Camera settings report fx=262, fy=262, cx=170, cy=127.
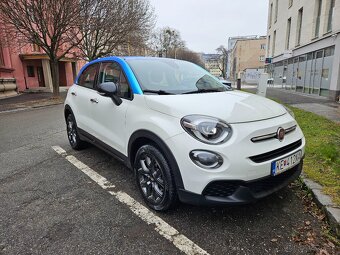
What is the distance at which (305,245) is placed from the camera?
7.68 feet

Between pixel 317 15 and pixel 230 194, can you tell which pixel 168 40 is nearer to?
pixel 317 15

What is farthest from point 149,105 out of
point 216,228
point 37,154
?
point 37,154

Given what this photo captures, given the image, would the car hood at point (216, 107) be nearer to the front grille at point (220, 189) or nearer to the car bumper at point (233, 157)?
the car bumper at point (233, 157)

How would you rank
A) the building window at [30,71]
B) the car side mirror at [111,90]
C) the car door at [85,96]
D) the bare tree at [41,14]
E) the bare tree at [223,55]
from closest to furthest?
1. the car side mirror at [111,90]
2. the car door at [85,96]
3. the bare tree at [41,14]
4. the building window at [30,71]
5. the bare tree at [223,55]

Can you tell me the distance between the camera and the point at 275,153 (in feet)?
8.24

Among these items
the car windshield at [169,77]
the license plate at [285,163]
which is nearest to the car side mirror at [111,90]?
the car windshield at [169,77]

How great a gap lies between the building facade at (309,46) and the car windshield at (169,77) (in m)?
11.3

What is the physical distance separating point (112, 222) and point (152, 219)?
0.41m

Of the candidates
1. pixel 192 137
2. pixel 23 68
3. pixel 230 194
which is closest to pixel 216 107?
pixel 192 137

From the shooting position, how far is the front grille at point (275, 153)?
236 cm

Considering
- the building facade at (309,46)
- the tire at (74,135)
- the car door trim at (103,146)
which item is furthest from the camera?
the building facade at (309,46)

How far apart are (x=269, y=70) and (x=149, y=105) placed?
29.0 meters

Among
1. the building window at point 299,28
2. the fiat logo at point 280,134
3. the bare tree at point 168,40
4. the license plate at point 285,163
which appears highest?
the bare tree at point 168,40

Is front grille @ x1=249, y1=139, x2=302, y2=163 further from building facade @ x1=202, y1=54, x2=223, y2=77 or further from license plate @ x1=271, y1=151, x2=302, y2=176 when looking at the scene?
building facade @ x1=202, y1=54, x2=223, y2=77
